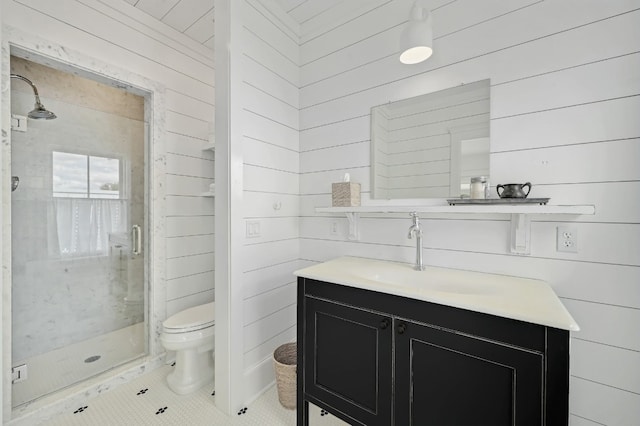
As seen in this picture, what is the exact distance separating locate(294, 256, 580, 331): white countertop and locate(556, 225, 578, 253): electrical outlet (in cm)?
19

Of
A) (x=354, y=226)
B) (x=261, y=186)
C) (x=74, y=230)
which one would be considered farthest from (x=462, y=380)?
(x=74, y=230)

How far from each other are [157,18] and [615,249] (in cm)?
327

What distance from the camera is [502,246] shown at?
1.40 m

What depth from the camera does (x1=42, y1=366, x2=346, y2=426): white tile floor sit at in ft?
5.32

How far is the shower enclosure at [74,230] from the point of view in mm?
1753

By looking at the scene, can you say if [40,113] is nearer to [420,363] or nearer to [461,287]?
[420,363]

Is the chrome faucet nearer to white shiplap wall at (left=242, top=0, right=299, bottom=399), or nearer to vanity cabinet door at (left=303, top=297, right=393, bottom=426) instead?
vanity cabinet door at (left=303, top=297, right=393, bottom=426)

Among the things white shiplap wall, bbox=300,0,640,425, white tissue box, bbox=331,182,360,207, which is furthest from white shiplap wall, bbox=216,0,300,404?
white shiplap wall, bbox=300,0,640,425

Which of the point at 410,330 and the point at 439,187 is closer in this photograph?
the point at 410,330

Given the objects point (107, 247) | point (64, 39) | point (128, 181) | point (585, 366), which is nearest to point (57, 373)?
point (107, 247)

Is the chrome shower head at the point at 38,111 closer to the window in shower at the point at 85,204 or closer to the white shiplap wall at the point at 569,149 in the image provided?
the window in shower at the point at 85,204

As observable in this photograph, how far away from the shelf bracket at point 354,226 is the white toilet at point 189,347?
1.20 meters

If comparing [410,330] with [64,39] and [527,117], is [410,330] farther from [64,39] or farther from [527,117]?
[64,39]

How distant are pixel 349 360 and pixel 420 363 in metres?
0.35
